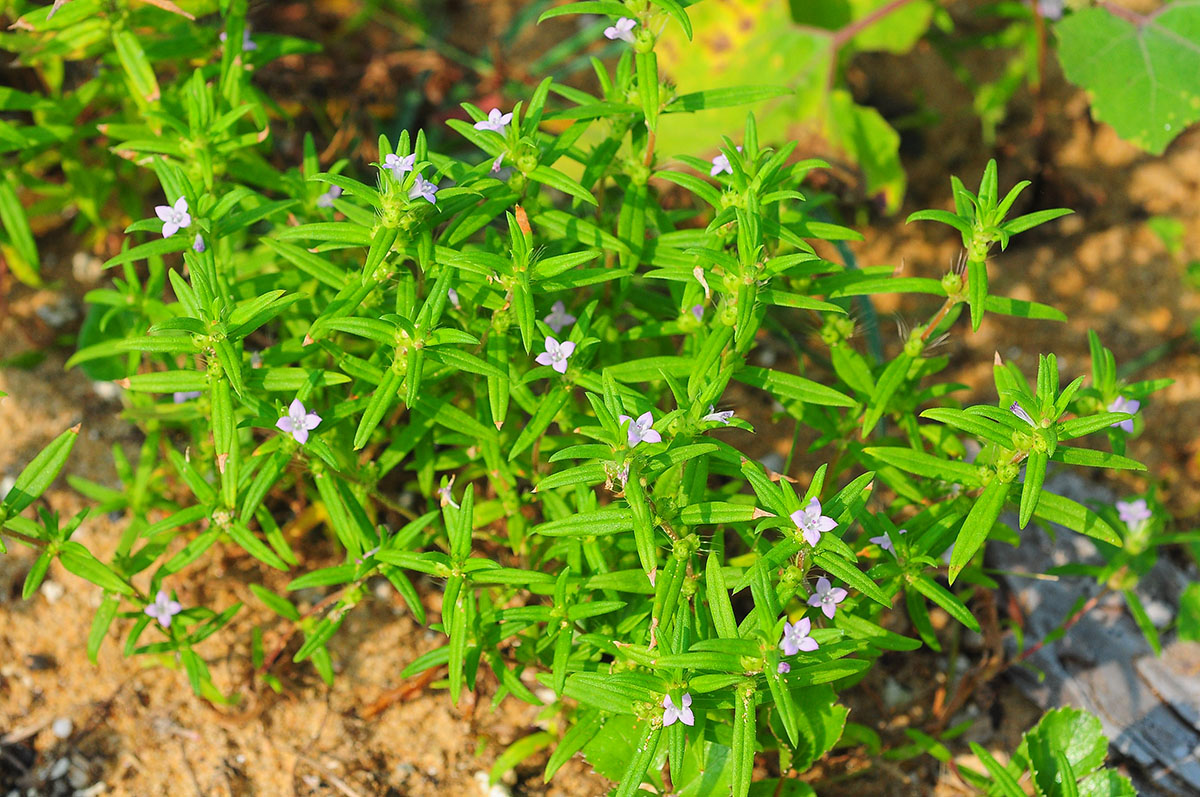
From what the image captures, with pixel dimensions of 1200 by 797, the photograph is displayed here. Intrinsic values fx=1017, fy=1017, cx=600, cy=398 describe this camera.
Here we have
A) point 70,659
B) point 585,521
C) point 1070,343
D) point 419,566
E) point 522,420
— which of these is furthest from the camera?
point 1070,343

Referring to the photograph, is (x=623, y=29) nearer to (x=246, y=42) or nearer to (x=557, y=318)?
(x=557, y=318)

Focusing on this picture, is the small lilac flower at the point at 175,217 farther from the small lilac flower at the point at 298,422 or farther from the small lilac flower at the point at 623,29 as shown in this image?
the small lilac flower at the point at 623,29

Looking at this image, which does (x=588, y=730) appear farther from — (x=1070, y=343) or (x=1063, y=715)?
(x=1070, y=343)

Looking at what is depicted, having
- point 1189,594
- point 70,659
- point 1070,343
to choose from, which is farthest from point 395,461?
point 1070,343

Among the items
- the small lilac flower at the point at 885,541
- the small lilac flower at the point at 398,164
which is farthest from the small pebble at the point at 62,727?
the small lilac flower at the point at 885,541

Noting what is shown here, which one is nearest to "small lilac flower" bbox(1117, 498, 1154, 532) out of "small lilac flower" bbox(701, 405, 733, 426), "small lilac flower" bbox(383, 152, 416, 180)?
"small lilac flower" bbox(701, 405, 733, 426)

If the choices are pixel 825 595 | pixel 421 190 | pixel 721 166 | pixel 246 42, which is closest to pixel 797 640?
pixel 825 595
